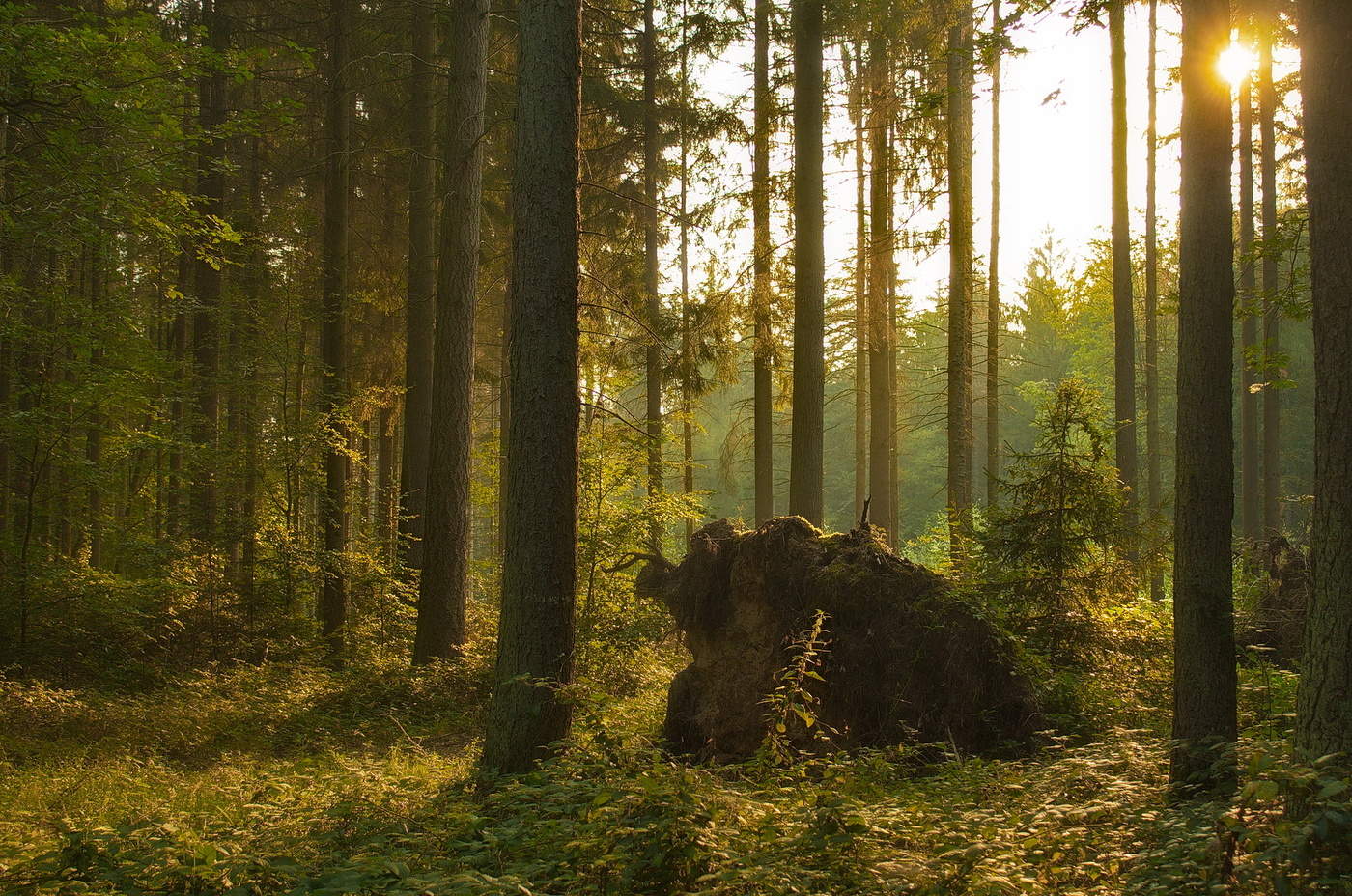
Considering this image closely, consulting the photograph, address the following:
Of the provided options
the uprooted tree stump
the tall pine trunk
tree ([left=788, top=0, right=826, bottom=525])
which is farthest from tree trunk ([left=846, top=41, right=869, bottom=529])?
the uprooted tree stump

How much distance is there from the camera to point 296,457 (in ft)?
40.5

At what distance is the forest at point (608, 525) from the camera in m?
4.25

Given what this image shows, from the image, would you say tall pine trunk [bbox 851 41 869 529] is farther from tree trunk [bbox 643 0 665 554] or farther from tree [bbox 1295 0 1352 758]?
tree [bbox 1295 0 1352 758]

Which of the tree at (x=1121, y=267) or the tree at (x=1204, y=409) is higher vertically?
the tree at (x=1121, y=267)

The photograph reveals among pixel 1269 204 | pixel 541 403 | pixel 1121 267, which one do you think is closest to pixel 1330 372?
pixel 541 403

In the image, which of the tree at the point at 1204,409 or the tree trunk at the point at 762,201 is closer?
the tree at the point at 1204,409

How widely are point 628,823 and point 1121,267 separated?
48.1ft

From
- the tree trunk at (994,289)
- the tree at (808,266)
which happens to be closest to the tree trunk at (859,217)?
the tree at (808,266)

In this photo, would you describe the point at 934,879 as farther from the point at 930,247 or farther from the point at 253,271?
the point at 253,271

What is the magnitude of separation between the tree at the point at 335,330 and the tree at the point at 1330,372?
1140 cm

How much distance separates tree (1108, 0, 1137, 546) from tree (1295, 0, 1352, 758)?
11.3m

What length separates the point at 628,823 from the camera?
4.05 meters

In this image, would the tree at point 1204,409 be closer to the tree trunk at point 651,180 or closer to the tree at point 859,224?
the tree at point 859,224

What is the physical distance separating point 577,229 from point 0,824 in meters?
5.41
